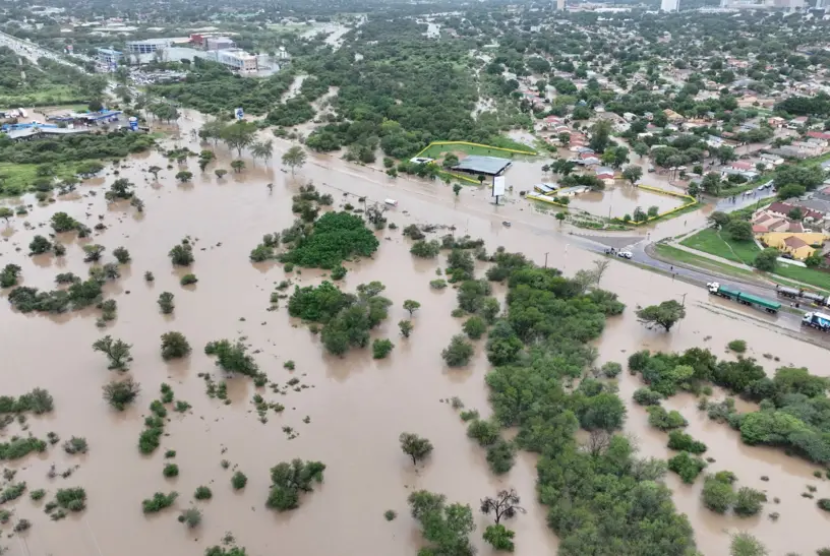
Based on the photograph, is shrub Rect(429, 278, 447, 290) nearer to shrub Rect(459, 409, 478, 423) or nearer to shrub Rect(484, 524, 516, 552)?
shrub Rect(459, 409, 478, 423)

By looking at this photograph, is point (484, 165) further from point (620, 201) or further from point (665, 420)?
point (665, 420)

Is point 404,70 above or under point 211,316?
above

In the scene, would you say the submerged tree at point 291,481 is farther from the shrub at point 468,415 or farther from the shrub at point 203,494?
the shrub at point 468,415

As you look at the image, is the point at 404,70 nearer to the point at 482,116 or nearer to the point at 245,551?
the point at 482,116

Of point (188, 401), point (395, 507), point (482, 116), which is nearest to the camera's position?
point (395, 507)

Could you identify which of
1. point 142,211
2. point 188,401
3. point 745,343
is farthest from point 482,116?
point 188,401
